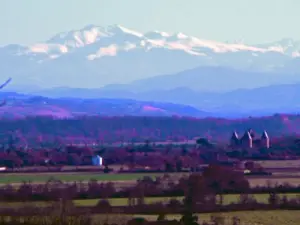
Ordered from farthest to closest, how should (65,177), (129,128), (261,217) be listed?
1. (129,128)
2. (65,177)
3. (261,217)

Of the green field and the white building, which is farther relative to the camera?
the white building

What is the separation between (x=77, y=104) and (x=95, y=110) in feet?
31.9

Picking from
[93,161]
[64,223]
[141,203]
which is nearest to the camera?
[64,223]

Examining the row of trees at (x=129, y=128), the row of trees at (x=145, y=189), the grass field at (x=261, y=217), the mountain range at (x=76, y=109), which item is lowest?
the grass field at (x=261, y=217)

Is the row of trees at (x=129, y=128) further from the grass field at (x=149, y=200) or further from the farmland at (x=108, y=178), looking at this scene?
the grass field at (x=149, y=200)

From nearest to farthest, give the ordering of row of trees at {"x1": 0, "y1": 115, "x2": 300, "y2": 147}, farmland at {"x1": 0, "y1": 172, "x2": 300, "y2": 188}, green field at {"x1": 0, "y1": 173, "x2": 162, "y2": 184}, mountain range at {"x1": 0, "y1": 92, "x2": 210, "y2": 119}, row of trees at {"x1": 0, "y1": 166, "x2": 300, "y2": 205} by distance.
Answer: row of trees at {"x1": 0, "y1": 166, "x2": 300, "y2": 205} → farmland at {"x1": 0, "y1": 172, "x2": 300, "y2": 188} → green field at {"x1": 0, "y1": 173, "x2": 162, "y2": 184} → row of trees at {"x1": 0, "y1": 115, "x2": 300, "y2": 147} → mountain range at {"x1": 0, "y1": 92, "x2": 210, "y2": 119}

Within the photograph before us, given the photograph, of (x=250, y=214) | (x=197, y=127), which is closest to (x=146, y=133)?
(x=197, y=127)

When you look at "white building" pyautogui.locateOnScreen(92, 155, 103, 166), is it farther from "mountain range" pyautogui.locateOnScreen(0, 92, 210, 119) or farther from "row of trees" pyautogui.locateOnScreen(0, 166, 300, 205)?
"mountain range" pyautogui.locateOnScreen(0, 92, 210, 119)

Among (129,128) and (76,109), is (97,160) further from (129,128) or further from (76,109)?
(76,109)

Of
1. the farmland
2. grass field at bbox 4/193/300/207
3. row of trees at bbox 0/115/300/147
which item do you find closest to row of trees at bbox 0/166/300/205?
grass field at bbox 4/193/300/207

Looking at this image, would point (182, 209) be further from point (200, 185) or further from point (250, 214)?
point (200, 185)

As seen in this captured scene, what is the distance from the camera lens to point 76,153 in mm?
60344

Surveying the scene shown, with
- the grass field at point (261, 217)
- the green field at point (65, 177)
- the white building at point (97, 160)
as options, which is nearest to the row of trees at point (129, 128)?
the white building at point (97, 160)

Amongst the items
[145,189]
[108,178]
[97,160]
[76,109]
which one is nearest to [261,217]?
[145,189]
